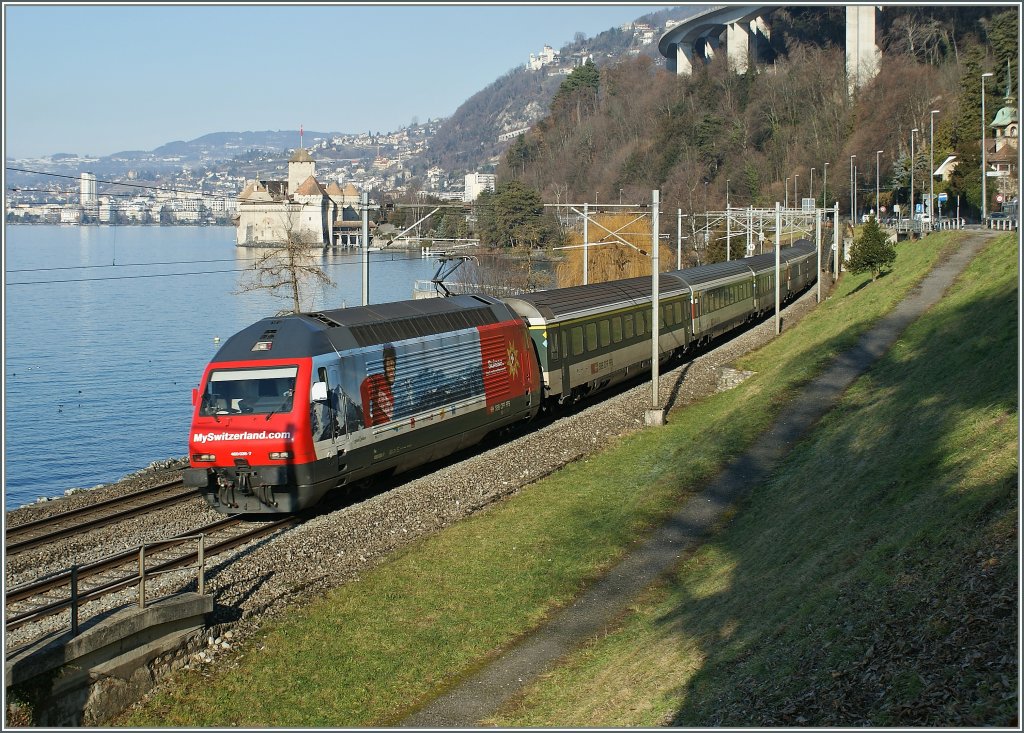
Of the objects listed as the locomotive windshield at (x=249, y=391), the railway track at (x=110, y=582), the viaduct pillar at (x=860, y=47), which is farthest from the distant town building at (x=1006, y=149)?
the railway track at (x=110, y=582)

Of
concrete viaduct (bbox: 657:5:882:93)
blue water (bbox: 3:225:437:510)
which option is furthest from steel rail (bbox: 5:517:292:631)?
concrete viaduct (bbox: 657:5:882:93)

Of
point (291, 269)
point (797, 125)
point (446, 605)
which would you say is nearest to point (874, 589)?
point (446, 605)

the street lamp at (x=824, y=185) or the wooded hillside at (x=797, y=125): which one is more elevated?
the wooded hillside at (x=797, y=125)

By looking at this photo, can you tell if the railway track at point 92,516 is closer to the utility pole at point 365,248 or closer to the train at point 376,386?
the train at point 376,386

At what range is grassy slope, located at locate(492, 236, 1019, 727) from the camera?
9781 mm

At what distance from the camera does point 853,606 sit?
1170 centimetres

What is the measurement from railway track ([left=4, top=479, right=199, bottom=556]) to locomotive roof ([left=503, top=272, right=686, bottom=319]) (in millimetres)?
10144

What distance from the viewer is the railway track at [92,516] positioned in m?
19.1

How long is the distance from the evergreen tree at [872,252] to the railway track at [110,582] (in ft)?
138

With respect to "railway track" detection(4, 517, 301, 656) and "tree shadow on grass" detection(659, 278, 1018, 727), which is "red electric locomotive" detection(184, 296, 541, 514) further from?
"tree shadow on grass" detection(659, 278, 1018, 727)

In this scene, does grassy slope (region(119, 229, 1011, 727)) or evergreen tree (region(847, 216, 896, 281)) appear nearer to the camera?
grassy slope (region(119, 229, 1011, 727))

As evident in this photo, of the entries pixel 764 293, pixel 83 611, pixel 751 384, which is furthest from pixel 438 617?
pixel 764 293

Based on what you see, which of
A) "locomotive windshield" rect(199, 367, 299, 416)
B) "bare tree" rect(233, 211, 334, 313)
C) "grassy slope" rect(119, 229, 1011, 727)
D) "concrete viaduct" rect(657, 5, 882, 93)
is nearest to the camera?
"grassy slope" rect(119, 229, 1011, 727)

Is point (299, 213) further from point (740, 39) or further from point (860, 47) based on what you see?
point (860, 47)
